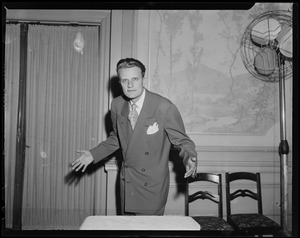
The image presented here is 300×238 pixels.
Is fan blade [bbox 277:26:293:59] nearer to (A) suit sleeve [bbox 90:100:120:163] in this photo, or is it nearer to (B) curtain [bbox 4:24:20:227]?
(A) suit sleeve [bbox 90:100:120:163]

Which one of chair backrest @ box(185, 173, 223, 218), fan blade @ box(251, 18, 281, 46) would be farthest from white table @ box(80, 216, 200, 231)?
fan blade @ box(251, 18, 281, 46)

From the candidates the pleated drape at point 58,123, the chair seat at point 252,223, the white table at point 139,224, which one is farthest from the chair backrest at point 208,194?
the white table at point 139,224

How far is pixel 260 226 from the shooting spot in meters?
2.24

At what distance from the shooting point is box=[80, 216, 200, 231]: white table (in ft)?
4.61

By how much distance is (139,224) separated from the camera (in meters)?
1.43

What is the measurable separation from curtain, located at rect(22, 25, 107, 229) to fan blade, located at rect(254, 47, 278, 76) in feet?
4.66

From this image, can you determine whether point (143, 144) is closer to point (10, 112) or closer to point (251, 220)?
point (251, 220)

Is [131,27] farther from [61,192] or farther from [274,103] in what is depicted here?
[61,192]

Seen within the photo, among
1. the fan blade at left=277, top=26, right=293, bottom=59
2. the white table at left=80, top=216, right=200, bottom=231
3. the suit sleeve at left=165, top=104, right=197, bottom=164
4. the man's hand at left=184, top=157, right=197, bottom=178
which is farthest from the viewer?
the fan blade at left=277, top=26, right=293, bottom=59

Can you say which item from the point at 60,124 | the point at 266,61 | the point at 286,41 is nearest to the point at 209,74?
the point at 266,61

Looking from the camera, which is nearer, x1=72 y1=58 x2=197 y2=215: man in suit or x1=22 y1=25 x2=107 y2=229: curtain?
x1=72 y1=58 x2=197 y2=215: man in suit

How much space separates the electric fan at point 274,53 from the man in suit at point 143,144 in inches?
37.0

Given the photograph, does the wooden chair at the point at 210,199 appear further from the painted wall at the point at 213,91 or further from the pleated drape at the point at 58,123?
the pleated drape at the point at 58,123

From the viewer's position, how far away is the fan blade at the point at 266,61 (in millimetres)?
2582
